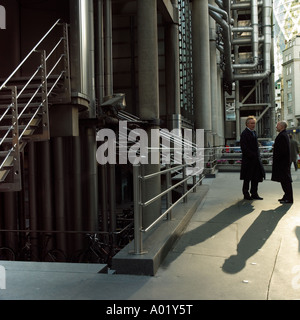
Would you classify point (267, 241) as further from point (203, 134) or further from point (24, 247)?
point (203, 134)

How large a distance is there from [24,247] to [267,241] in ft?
26.0

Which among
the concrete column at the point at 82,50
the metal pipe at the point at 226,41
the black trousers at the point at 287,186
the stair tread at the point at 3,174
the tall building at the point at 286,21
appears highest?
the tall building at the point at 286,21

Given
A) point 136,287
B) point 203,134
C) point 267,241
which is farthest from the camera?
point 203,134

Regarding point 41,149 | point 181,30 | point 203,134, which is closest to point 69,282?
point 41,149

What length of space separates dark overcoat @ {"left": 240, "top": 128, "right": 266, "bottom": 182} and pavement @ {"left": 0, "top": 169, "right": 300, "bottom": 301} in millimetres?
1866

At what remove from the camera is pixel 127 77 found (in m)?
21.3

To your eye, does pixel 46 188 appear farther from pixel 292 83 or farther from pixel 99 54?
pixel 292 83

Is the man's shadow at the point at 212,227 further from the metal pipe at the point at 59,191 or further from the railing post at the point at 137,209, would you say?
the metal pipe at the point at 59,191

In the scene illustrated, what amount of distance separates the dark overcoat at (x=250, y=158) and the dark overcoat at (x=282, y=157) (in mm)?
448

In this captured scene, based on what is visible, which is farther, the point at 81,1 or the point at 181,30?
the point at 181,30

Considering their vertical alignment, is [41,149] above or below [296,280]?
above

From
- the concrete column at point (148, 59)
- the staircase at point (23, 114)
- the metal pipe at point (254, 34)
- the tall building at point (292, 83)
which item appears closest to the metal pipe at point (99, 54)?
the concrete column at point (148, 59)

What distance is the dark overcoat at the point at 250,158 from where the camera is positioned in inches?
309

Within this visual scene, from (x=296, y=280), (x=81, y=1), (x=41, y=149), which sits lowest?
(x=296, y=280)
